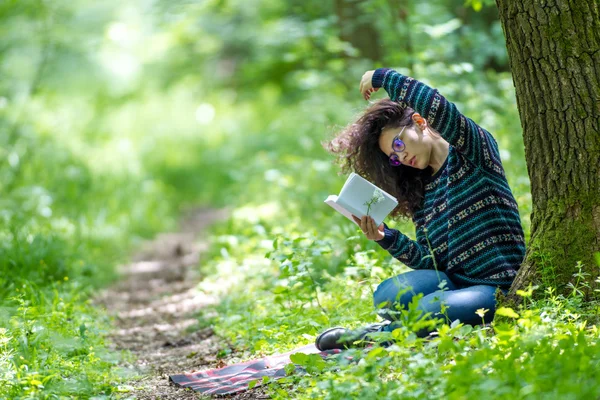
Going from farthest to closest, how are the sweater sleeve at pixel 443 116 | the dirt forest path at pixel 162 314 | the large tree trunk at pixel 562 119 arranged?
the dirt forest path at pixel 162 314
the sweater sleeve at pixel 443 116
the large tree trunk at pixel 562 119

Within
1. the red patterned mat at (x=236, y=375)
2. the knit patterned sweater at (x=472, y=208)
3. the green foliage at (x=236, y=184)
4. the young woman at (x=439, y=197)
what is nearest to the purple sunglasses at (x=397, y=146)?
the young woman at (x=439, y=197)

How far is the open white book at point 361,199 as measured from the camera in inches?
125

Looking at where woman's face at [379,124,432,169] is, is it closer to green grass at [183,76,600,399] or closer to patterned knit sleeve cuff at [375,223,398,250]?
patterned knit sleeve cuff at [375,223,398,250]

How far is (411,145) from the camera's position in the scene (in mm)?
3266

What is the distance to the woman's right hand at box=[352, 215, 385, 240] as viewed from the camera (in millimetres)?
3237

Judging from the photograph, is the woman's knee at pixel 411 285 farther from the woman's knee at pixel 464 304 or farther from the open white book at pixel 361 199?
the open white book at pixel 361 199

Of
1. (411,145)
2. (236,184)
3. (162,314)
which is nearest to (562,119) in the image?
(411,145)

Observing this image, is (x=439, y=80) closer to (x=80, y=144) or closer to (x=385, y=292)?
(x=385, y=292)

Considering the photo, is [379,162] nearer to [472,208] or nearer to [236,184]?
[472,208]

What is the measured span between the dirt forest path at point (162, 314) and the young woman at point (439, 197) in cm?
90

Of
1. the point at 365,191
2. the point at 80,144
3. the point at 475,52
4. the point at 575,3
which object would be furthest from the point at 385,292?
the point at 80,144

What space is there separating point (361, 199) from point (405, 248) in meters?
0.40

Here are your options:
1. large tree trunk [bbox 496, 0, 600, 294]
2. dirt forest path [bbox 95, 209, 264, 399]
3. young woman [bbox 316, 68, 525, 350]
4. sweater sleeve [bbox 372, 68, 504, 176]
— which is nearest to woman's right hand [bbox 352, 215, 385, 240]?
young woman [bbox 316, 68, 525, 350]

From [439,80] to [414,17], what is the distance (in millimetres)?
631
